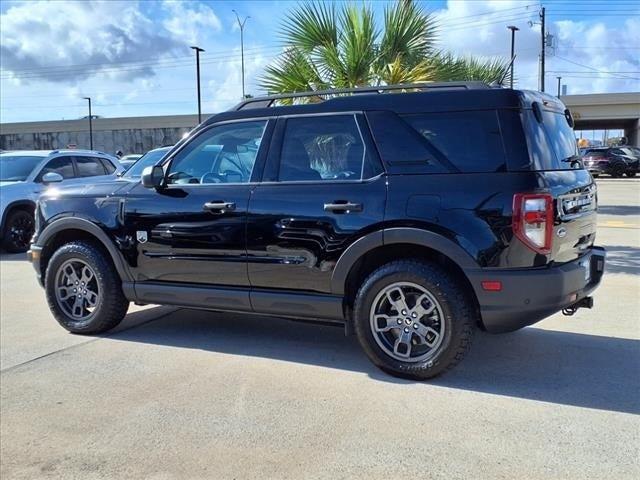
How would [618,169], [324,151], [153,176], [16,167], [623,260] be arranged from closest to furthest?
[324,151] < [153,176] < [623,260] < [16,167] < [618,169]

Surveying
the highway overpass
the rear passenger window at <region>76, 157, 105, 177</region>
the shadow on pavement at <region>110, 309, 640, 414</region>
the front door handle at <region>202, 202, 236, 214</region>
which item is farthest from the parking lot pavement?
the highway overpass

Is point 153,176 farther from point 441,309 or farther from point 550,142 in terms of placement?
point 550,142

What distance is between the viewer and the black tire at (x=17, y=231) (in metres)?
10.5

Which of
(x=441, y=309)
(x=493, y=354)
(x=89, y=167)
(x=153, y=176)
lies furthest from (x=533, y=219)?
(x=89, y=167)

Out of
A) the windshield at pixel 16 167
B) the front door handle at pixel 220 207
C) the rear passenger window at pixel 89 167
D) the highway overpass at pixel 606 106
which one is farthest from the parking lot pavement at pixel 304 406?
the highway overpass at pixel 606 106

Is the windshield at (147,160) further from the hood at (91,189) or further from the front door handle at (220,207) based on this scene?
the front door handle at (220,207)

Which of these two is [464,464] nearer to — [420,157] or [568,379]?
[568,379]

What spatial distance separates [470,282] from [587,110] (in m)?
50.9

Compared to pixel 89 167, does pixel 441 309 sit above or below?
below

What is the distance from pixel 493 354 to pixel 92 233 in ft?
11.9

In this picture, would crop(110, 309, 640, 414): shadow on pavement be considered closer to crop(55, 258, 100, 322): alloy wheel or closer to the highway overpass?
crop(55, 258, 100, 322): alloy wheel

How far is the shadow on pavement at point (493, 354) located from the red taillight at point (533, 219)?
3.44 feet

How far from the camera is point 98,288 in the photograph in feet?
17.7

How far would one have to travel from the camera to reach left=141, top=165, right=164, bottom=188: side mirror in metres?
4.93
